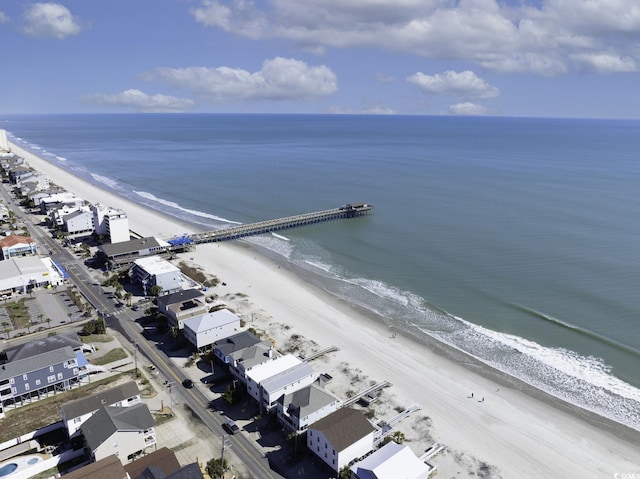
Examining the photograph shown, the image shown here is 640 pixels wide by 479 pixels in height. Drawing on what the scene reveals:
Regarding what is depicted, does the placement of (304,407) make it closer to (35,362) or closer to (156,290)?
(35,362)

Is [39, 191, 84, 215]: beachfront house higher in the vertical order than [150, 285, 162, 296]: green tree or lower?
higher

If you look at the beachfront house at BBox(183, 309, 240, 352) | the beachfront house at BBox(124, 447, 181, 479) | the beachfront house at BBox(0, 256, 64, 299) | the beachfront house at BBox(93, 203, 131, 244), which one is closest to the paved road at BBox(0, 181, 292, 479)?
the beachfront house at BBox(0, 256, 64, 299)

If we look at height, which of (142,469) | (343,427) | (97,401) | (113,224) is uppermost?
(113,224)

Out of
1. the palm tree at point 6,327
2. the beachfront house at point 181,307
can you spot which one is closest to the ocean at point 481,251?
the beachfront house at point 181,307

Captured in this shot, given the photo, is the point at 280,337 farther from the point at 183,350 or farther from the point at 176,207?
the point at 176,207

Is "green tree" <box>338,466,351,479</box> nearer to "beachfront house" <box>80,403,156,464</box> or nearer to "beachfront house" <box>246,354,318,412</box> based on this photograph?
"beachfront house" <box>246,354,318,412</box>

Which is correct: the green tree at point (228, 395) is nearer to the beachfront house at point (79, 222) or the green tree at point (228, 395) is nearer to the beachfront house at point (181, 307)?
the beachfront house at point (181, 307)

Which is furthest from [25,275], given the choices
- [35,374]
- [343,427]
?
[343,427]
